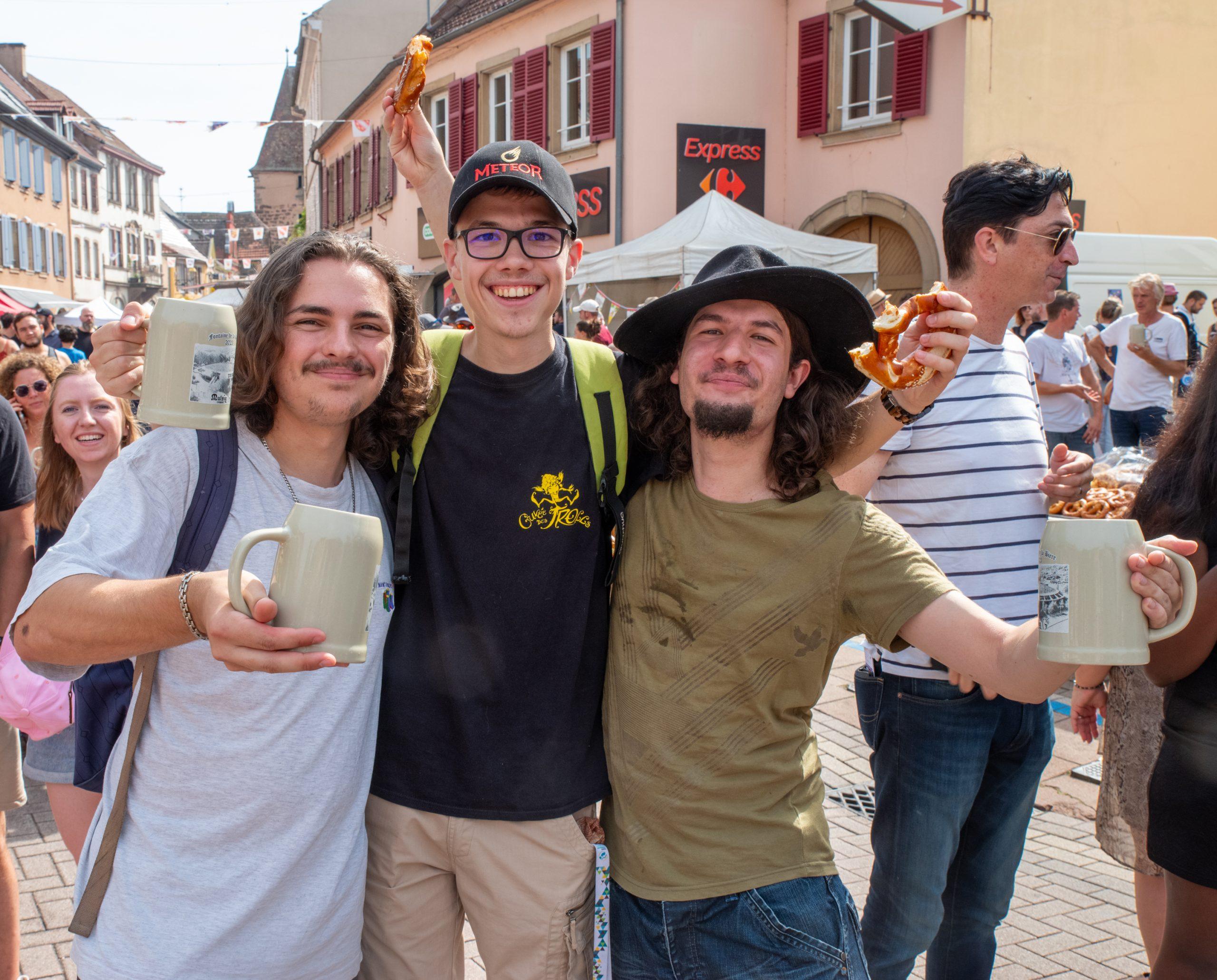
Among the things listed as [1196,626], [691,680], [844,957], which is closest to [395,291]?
[691,680]

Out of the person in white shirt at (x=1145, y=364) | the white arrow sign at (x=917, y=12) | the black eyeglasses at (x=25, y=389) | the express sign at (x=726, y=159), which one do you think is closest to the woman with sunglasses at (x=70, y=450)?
the black eyeglasses at (x=25, y=389)

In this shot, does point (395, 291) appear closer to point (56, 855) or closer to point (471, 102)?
point (56, 855)

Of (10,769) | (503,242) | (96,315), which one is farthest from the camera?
(96,315)

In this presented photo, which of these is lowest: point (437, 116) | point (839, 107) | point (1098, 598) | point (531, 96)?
point (1098, 598)

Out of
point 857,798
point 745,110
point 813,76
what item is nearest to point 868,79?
point 813,76

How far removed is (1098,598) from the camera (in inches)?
62.1

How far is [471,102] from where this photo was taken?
63.7 feet

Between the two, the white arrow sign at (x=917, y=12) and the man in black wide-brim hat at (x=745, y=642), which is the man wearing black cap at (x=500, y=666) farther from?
the white arrow sign at (x=917, y=12)

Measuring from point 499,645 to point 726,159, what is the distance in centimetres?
1472

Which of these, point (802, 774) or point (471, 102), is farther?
point (471, 102)

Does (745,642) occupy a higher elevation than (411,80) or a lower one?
lower

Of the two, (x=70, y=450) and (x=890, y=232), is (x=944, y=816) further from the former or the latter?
(x=890, y=232)

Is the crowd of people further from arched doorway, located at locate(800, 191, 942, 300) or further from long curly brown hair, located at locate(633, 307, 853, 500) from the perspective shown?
arched doorway, located at locate(800, 191, 942, 300)

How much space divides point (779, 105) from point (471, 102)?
21.1ft
